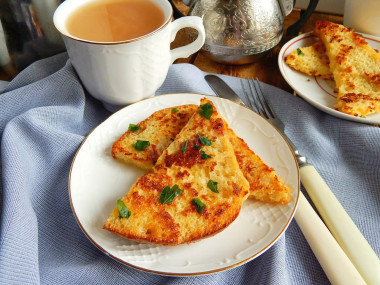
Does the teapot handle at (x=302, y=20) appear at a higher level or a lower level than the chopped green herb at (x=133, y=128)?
higher

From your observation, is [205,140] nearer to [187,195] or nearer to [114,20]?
[187,195]

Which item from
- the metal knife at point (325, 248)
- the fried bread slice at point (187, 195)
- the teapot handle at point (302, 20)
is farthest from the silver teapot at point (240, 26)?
the metal knife at point (325, 248)

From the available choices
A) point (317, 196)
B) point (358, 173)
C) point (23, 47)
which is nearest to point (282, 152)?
point (317, 196)

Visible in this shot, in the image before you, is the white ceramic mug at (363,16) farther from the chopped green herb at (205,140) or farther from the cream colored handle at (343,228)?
the chopped green herb at (205,140)

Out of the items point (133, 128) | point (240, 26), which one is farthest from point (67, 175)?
point (240, 26)

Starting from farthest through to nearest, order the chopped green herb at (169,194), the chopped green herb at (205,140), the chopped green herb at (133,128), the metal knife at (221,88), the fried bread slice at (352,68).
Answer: the metal knife at (221,88) < the fried bread slice at (352,68) < the chopped green herb at (133,128) < the chopped green herb at (205,140) < the chopped green herb at (169,194)

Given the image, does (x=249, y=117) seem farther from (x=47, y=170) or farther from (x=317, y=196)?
(x=47, y=170)
